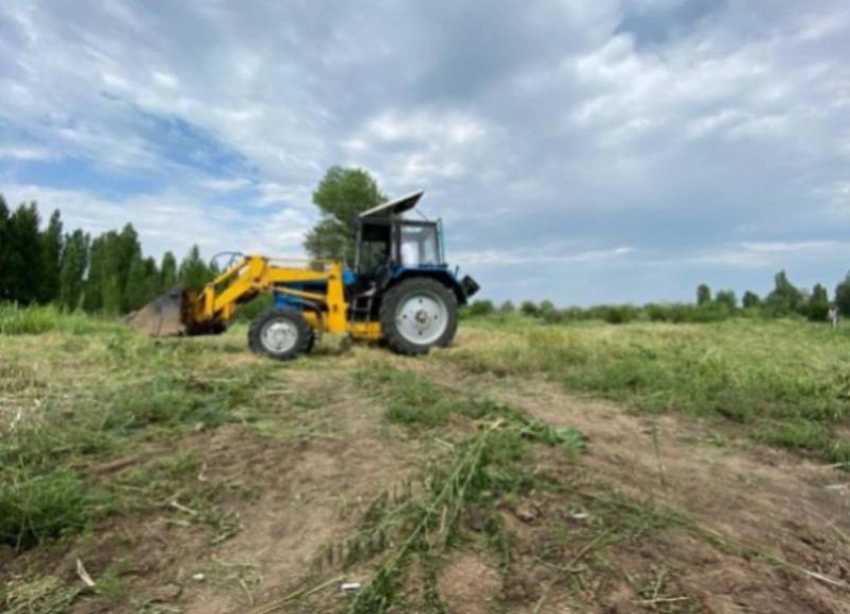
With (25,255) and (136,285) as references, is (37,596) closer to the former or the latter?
(25,255)

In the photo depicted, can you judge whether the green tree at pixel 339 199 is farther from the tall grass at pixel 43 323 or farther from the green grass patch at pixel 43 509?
the green grass patch at pixel 43 509

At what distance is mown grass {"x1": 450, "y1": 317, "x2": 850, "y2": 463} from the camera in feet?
15.6

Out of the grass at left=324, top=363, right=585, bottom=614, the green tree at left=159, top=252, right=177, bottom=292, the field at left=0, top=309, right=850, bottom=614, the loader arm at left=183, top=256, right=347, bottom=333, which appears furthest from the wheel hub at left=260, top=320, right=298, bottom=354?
the green tree at left=159, top=252, right=177, bottom=292

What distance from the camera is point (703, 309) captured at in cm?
1983

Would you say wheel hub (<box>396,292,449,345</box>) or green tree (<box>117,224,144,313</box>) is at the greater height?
green tree (<box>117,224,144,313</box>)

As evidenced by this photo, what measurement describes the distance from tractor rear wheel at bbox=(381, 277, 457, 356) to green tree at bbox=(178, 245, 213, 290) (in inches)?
576

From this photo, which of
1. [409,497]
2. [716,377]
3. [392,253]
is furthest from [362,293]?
[409,497]

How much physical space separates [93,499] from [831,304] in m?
23.4

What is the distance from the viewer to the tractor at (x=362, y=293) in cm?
851

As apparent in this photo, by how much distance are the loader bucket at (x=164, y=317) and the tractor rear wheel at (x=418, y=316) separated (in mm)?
2788

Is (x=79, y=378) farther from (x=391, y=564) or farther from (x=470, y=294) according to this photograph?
(x=470, y=294)

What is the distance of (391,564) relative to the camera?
80.0 inches

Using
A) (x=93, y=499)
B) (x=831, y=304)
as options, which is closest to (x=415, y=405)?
(x=93, y=499)

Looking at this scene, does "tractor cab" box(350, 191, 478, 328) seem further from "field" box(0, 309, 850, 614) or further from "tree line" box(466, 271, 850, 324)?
"tree line" box(466, 271, 850, 324)
